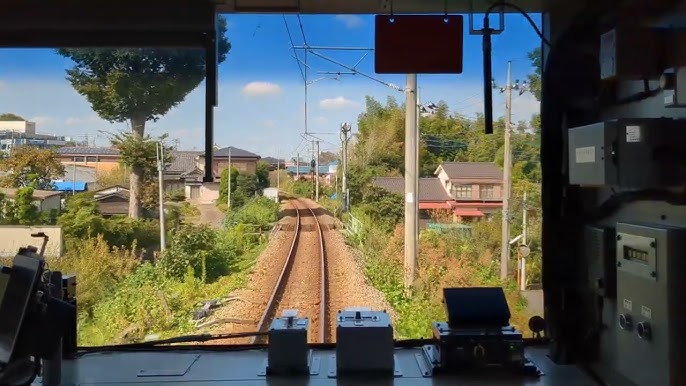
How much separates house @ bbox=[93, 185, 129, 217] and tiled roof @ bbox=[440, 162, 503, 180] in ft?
4.82

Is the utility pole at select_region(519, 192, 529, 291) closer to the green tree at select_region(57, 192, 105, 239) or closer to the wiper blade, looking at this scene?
the wiper blade

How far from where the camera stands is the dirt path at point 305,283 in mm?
2531

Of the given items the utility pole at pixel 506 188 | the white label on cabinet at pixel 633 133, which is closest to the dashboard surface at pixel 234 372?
the utility pole at pixel 506 188

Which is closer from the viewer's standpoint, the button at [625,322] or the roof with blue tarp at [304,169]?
the button at [625,322]

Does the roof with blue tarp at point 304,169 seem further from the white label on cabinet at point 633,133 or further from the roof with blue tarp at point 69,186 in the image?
the white label on cabinet at point 633,133

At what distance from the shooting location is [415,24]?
2.33m

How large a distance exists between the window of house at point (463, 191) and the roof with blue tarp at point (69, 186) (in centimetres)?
→ 173

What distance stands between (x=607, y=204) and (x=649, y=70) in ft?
1.81

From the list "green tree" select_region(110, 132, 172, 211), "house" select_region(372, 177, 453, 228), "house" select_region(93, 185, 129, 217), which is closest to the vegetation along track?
"house" select_region(372, 177, 453, 228)

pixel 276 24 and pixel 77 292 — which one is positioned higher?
pixel 276 24

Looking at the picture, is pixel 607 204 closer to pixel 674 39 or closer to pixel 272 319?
pixel 674 39

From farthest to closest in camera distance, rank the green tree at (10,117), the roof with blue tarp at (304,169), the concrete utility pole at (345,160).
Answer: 1. the roof with blue tarp at (304,169)
2. the concrete utility pole at (345,160)
3. the green tree at (10,117)

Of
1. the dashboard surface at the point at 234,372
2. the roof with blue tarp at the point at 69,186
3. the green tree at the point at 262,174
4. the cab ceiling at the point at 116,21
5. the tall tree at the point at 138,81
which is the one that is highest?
the cab ceiling at the point at 116,21

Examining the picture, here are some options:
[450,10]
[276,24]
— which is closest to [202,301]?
[276,24]
